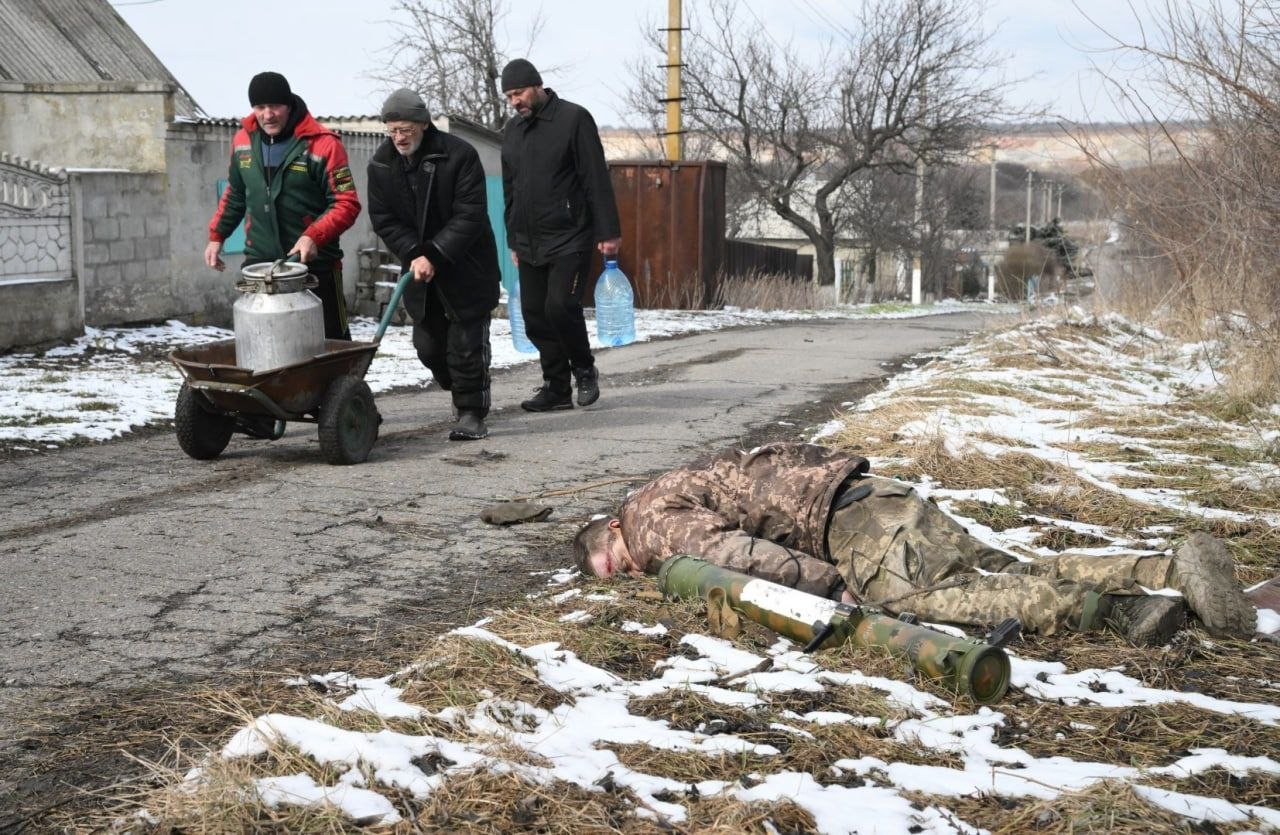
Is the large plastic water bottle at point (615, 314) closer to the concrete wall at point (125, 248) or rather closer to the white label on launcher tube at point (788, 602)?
the concrete wall at point (125, 248)

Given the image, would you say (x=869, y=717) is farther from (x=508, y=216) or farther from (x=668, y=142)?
(x=668, y=142)

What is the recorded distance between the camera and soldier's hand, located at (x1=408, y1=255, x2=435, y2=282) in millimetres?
7094

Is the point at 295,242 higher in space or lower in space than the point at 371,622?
higher

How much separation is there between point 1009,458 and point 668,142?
909 inches

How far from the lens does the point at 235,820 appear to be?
2.55 meters

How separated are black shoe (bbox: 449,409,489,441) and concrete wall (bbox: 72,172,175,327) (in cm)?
738

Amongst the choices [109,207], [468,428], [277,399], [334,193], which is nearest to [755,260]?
[109,207]

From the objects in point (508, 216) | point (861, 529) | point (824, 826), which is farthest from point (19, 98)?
point (824, 826)

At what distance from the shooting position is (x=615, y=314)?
1525 cm

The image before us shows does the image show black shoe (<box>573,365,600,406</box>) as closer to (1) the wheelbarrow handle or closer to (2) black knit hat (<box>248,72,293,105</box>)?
(1) the wheelbarrow handle

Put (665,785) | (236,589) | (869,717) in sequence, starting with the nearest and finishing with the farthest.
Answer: (665,785) < (869,717) < (236,589)

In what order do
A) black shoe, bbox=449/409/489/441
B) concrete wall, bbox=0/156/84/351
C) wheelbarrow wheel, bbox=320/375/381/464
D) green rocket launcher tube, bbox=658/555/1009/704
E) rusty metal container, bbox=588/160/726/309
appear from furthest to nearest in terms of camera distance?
1. rusty metal container, bbox=588/160/726/309
2. concrete wall, bbox=0/156/84/351
3. black shoe, bbox=449/409/489/441
4. wheelbarrow wheel, bbox=320/375/381/464
5. green rocket launcher tube, bbox=658/555/1009/704

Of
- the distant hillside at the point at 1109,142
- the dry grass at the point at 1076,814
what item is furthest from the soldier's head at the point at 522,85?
the dry grass at the point at 1076,814

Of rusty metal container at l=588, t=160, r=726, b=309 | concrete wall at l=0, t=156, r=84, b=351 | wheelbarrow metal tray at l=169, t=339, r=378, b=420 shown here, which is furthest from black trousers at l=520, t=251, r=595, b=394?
rusty metal container at l=588, t=160, r=726, b=309
